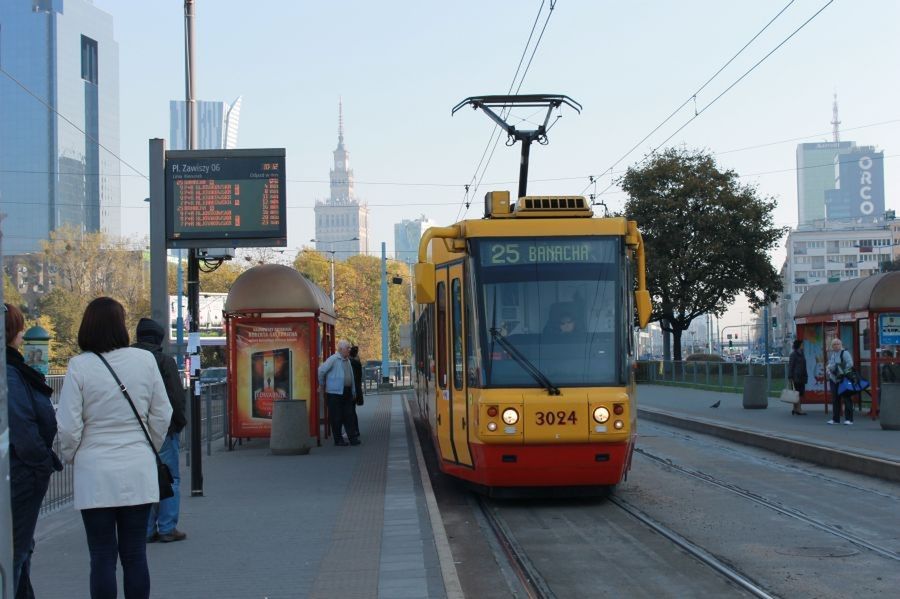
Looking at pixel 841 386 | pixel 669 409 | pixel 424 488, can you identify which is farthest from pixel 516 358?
pixel 669 409

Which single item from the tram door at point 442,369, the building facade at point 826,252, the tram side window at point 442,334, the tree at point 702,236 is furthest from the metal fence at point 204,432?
the building facade at point 826,252

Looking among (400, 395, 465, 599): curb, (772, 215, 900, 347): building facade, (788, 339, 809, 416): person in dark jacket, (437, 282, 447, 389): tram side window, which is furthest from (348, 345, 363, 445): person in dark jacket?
(772, 215, 900, 347): building facade

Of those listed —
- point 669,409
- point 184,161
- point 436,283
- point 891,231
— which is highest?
point 891,231

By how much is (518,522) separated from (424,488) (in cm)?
207

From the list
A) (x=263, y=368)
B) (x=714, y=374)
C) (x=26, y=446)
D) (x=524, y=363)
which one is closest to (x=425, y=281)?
(x=524, y=363)

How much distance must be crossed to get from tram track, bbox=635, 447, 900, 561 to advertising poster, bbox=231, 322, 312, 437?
6352mm

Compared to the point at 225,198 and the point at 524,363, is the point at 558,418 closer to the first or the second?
the point at 524,363

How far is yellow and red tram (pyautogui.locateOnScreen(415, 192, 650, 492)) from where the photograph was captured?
11.2 m

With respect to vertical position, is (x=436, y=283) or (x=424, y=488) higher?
(x=436, y=283)

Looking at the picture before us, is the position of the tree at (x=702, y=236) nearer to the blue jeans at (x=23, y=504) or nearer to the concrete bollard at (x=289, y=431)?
the concrete bollard at (x=289, y=431)

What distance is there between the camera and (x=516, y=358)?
11477 mm

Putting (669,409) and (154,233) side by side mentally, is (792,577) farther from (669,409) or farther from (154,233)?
(669,409)

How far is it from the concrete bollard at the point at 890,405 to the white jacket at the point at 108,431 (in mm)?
16506

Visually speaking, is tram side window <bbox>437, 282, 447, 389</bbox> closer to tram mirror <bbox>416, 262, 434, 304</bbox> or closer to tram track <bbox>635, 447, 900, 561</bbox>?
tram mirror <bbox>416, 262, 434, 304</bbox>
